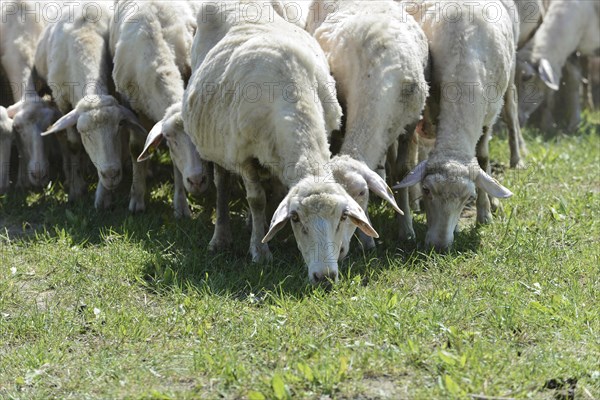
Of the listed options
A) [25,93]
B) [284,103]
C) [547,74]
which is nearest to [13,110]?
[25,93]

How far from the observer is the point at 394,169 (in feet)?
23.4

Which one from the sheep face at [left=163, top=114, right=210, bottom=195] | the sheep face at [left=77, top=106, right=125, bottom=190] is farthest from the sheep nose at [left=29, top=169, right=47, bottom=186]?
the sheep face at [left=163, top=114, right=210, bottom=195]

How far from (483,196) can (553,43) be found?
3741 millimetres

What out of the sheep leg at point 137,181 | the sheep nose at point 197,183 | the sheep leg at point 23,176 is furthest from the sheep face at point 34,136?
the sheep nose at point 197,183

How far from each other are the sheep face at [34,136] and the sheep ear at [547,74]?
4.71 meters

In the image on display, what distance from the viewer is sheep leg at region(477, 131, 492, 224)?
7.02 m

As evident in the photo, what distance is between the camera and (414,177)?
638 cm

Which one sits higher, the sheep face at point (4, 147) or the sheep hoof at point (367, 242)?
the sheep hoof at point (367, 242)

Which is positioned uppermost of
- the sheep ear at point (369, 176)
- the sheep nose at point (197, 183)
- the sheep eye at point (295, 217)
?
the sheep ear at point (369, 176)

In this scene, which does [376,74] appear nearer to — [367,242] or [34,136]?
[367,242]

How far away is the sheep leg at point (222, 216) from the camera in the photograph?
6707 mm

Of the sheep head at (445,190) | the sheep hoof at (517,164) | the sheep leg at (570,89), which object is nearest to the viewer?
the sheep head at (445,190)

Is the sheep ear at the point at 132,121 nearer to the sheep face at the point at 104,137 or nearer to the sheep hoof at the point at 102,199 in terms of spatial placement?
the sheep face at the point at 104,137

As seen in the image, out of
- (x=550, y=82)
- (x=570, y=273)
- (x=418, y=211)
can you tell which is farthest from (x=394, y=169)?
(x=550, y=82)
